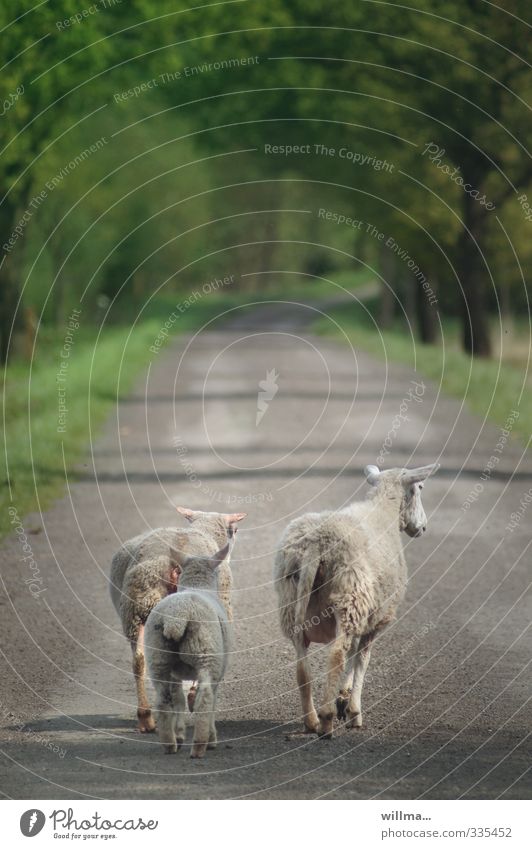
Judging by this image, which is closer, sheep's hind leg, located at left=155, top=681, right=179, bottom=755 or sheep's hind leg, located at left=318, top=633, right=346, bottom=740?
sheep's hind leg, located at left=155, top=681, right=179, bottom=755

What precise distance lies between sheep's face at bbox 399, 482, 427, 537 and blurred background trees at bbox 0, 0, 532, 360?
430 inches

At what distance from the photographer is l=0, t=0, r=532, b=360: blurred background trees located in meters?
28.7

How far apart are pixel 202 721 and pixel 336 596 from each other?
3.84ft

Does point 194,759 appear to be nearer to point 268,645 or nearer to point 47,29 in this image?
point 268,645

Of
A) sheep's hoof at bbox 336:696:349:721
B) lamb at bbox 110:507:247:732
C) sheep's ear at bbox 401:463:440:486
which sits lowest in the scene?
sheep's hoof at bbox 336:696:349:721

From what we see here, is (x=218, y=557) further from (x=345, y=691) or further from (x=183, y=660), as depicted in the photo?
(x=345, y=691)

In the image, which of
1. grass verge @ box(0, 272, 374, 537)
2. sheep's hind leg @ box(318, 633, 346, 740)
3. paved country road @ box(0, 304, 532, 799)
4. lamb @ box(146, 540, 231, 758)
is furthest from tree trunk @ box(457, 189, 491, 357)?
lamb @ box(146, 540, 231, 758)

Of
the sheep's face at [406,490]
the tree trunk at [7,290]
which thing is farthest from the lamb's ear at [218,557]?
the tree trunk at [7,290]

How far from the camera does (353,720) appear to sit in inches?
299

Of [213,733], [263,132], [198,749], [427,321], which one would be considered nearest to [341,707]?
[213,733]

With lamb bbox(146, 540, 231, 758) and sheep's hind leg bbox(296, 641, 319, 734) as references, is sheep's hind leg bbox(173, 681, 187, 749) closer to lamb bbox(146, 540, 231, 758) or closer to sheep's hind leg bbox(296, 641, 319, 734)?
lamb bbox(146, 540, 231, 758)

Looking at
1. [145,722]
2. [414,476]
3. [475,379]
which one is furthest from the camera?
[475,379]

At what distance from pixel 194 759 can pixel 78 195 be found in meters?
35.3
